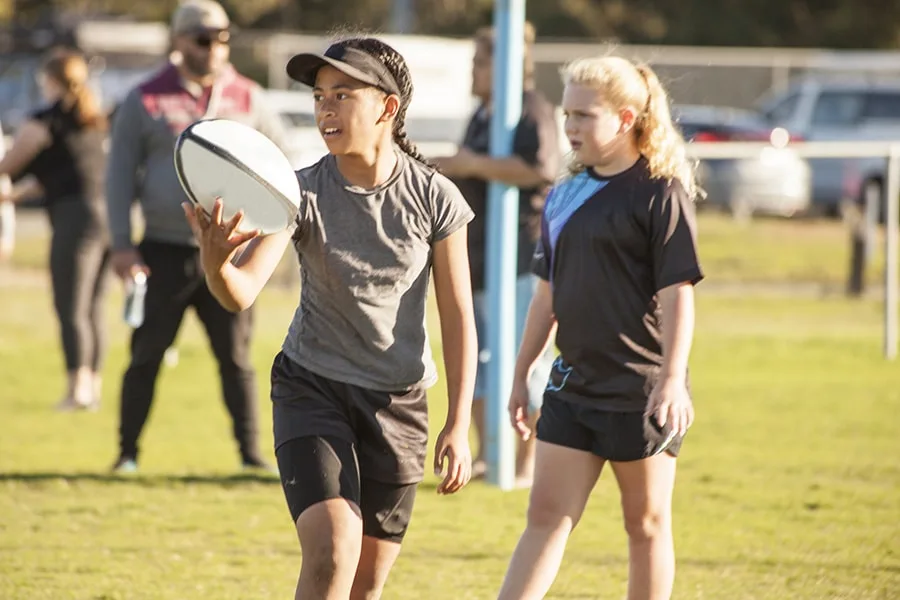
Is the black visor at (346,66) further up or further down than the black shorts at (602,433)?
further up

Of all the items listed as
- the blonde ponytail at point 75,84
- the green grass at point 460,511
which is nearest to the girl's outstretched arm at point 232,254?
the green grass at point 460,511

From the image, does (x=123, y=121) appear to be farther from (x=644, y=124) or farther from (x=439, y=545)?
(x=644, y=124)

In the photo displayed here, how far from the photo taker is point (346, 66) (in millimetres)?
4000

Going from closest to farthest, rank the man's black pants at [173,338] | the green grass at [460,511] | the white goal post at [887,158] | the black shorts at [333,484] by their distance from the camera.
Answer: the black shorts at [333,484]
the green grass at [460,511]
the man's black pants at [173,338]
the white goal post at [887,158]

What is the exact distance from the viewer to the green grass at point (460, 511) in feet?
18.9

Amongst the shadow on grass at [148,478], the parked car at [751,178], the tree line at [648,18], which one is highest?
the tree line at [648,18]

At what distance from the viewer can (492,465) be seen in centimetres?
741

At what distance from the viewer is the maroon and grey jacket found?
725cm

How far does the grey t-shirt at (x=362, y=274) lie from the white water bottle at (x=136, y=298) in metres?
3.36

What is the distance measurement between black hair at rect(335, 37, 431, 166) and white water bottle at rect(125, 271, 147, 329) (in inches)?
127

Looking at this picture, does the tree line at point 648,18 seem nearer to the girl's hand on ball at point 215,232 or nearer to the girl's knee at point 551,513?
the girl's knee at point 551,513

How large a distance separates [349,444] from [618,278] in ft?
3.19

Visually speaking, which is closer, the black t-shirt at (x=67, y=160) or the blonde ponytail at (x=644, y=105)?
the blonde ponytail at (x=644, y=105)

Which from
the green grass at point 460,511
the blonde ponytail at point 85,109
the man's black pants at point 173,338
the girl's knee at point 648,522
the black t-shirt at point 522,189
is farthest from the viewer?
the blonde ponytail at point 85,109
